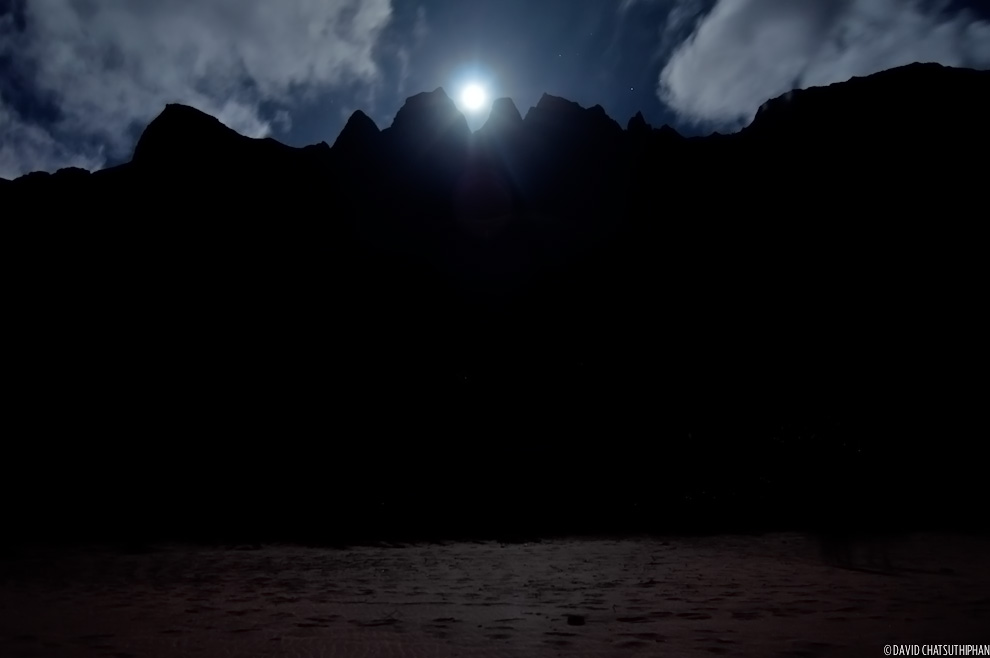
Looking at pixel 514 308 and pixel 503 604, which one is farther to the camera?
pixel 514 308

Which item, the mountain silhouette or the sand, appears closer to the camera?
the sand

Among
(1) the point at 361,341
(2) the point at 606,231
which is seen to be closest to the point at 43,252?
(1) the point at 361,341

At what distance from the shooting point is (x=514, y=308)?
116 ft

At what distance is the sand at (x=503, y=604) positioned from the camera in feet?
13.5

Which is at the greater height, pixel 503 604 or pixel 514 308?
pixel 514 308

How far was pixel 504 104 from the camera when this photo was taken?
43375mm

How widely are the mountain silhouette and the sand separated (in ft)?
25.9

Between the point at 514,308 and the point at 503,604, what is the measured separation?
30.0 meters

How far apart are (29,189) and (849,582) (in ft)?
177

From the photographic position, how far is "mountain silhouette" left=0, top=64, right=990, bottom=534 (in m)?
20.0

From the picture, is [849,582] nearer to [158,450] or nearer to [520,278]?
[158,450]

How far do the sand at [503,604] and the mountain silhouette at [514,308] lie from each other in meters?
7.89

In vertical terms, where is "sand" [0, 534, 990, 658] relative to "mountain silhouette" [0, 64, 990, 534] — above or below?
below

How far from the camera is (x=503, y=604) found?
5836 mm
